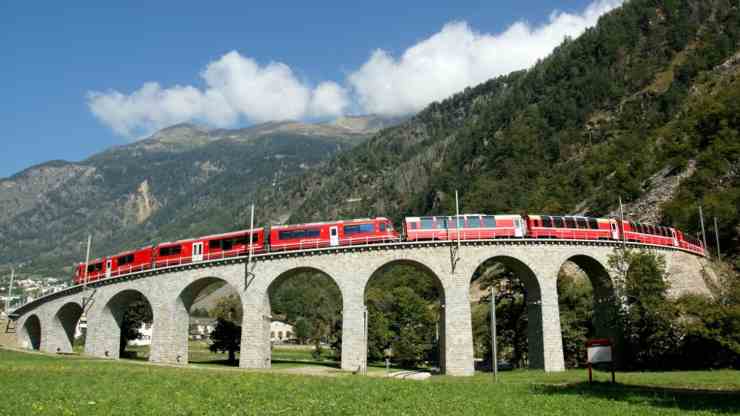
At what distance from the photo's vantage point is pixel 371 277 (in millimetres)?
44531

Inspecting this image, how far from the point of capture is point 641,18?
13400cm

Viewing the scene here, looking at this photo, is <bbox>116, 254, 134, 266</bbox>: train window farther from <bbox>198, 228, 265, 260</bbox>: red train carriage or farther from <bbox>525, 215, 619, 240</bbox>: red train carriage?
<bbox>525, 215, 619, 240</bbox>: red train carriage

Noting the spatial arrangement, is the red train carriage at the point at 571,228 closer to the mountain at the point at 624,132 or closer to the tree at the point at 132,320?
the mountain at the point at 624,132

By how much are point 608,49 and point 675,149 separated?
5621 centimetres

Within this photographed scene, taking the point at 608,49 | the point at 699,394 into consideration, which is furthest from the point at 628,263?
the point at 608,49

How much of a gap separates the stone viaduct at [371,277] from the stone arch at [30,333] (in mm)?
23043

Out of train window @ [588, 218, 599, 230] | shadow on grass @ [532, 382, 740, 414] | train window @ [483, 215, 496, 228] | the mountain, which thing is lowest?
shadow on grass @ [532, 382, 740, 414]

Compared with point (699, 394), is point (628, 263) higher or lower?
higher

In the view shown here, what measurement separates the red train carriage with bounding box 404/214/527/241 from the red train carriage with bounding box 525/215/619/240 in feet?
5.02

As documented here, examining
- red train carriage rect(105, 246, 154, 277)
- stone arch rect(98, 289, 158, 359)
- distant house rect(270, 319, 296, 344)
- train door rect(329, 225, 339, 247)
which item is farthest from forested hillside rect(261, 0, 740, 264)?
stone arch rect(98, 289, 158, 359)

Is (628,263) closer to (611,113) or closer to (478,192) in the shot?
(478,192)

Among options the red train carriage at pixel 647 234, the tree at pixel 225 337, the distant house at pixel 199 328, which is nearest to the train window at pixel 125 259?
the tree at pixel 225 337

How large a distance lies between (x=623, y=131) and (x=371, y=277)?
8510 centimetres

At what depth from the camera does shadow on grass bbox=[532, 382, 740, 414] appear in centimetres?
1956
